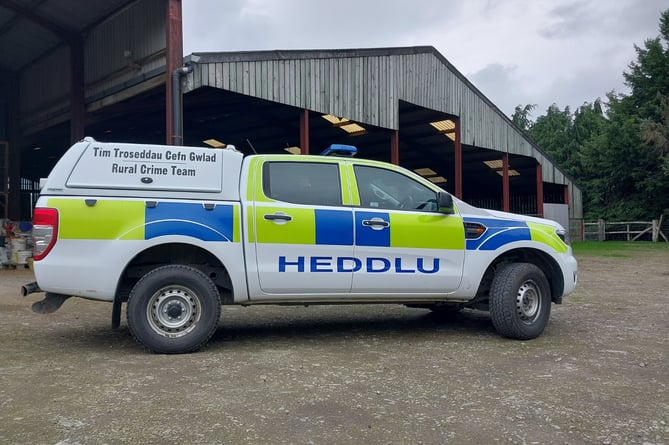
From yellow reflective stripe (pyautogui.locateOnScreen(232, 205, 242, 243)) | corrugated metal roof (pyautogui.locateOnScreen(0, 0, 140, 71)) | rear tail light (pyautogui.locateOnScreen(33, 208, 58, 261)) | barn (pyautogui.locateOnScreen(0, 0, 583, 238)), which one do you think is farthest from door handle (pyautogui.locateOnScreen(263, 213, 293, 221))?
corrugated metal roof (pyautogui.locateOnScreen(0, 0, 140, 71))

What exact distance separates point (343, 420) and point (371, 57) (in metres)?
13.1

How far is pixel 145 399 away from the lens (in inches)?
Answer: 142

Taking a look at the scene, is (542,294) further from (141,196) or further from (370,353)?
(141,196)

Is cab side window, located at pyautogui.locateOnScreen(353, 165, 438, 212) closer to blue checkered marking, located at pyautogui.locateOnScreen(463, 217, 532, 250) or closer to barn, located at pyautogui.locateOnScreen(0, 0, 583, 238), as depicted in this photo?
blue checkered marking, located at pyautogui.locateOnScreen(463, 217, 532, 250)

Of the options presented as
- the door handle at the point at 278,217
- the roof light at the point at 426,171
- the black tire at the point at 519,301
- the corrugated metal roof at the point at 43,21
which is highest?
the corrugated metal roof at the point at 43,21

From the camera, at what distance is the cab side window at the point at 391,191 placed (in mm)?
5473

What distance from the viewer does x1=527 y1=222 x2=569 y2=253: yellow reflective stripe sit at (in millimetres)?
5742

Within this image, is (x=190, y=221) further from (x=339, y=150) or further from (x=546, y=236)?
(x=546, y=236)

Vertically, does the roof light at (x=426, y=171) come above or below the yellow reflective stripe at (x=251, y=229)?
above

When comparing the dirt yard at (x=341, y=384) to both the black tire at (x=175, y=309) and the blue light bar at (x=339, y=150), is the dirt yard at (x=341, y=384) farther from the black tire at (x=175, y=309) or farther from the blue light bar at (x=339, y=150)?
the blue light bar at (x=339, y=150)

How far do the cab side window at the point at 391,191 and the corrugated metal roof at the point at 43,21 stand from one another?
1153 centimetres

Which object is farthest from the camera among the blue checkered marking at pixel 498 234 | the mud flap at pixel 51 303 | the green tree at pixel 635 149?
the green tree at pixel 635 149

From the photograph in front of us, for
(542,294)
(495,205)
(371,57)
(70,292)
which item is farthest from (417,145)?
(70,292)

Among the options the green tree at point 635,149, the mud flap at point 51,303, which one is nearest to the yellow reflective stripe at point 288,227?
the mud flap at point 51,303
